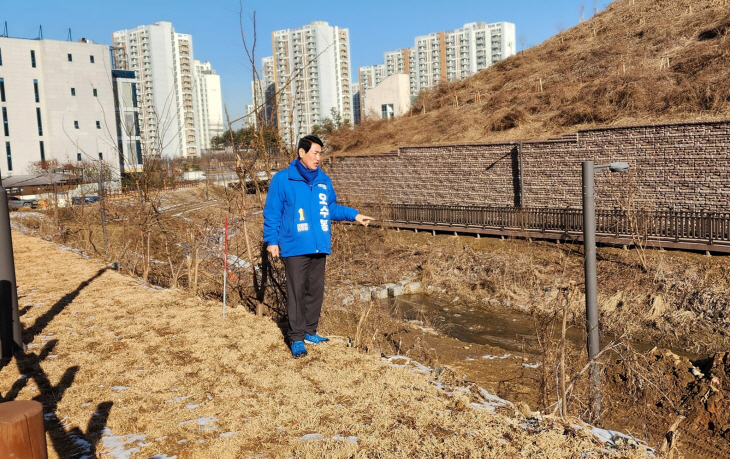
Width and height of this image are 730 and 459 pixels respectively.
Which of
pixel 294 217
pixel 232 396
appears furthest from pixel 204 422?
pixel 294 217

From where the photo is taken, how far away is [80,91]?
56.1m

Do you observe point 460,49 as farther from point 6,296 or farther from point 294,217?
point 6,296

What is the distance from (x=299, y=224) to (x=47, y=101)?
5784 cm

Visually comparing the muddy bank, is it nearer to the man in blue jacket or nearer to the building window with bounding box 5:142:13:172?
the man in blue jacket

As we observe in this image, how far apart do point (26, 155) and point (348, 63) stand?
2546 inches

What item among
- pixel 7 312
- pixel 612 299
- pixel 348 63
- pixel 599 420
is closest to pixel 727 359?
pixel 599 420

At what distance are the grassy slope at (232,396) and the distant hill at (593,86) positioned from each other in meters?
19.5

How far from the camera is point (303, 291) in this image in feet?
19.7

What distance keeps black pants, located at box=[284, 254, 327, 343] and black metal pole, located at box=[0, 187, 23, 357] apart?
8.90 feet

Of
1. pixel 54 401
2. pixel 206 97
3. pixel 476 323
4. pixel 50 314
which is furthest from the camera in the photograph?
pixel 206 97

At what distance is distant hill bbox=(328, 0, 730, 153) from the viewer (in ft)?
76.4

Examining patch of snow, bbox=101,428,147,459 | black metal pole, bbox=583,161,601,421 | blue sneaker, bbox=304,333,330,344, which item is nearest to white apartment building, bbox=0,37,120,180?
blue sneaker, bbox=304,333,330,344

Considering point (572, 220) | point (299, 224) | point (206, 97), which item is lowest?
point (572, 220)

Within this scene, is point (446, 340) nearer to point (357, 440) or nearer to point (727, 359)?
point (727, 359)
